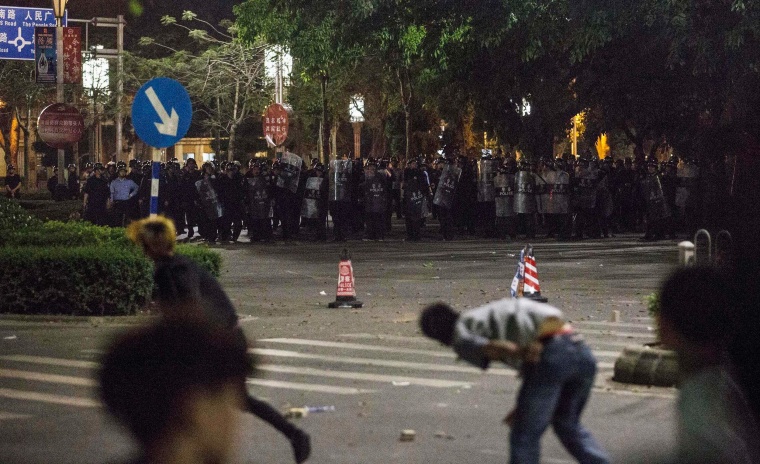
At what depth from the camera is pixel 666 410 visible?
1016cm

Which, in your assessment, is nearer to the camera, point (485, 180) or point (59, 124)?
point (59, 124)

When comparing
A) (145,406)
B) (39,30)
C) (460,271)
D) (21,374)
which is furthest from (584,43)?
(145,406)

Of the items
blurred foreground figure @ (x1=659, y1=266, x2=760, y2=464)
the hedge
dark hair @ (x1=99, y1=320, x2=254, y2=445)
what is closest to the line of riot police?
the hedge

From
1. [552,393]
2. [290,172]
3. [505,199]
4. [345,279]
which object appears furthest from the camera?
[290,172]

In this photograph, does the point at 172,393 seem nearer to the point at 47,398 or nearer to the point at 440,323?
the point at 440,323

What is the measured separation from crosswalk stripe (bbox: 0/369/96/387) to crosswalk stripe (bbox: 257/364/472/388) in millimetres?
1535

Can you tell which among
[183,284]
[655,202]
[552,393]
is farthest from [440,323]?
[655,202]

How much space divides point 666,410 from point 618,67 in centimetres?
2759

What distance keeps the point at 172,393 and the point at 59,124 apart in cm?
2723

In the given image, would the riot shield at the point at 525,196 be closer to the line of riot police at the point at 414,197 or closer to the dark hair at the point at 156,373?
→ the line of riot police at the point at 414,197

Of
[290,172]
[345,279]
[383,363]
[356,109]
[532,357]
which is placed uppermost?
[356,109]

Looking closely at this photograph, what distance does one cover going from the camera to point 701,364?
5102mm

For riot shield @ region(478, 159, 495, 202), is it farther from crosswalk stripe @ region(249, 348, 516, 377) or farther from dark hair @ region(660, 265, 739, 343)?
dark hair @ region(660, 265, 739, 343)

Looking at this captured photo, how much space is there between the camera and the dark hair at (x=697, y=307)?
16.6 ft
